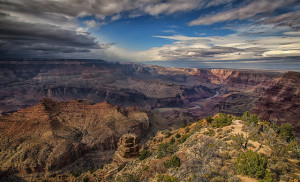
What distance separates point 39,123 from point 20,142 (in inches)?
451

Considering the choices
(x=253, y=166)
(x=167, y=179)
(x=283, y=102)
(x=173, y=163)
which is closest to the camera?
(x=253, y=166)

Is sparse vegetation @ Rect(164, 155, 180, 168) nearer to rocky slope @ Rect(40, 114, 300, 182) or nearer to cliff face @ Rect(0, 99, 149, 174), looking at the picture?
rocky slope @ Rect(40, 114, 300, 182)

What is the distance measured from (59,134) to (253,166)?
2720 inches

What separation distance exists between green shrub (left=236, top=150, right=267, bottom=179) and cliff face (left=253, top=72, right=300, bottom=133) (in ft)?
263

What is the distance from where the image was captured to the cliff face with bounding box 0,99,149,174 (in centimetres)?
4975

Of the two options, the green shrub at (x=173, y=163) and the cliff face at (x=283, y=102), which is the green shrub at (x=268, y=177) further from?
the cliff face at (x=283, y=102)

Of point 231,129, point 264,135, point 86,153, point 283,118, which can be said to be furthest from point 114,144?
point 283,118

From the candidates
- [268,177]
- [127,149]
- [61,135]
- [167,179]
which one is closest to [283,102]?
[127,149]

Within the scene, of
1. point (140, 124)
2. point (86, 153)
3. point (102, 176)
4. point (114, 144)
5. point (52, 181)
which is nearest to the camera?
point (102, 176)

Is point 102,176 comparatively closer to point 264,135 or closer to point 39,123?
point 264,135

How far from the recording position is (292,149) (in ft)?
54.2

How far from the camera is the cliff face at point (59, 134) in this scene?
49.8 metres

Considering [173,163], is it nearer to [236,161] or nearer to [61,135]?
[236,161]

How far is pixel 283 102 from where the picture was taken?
88125mm
